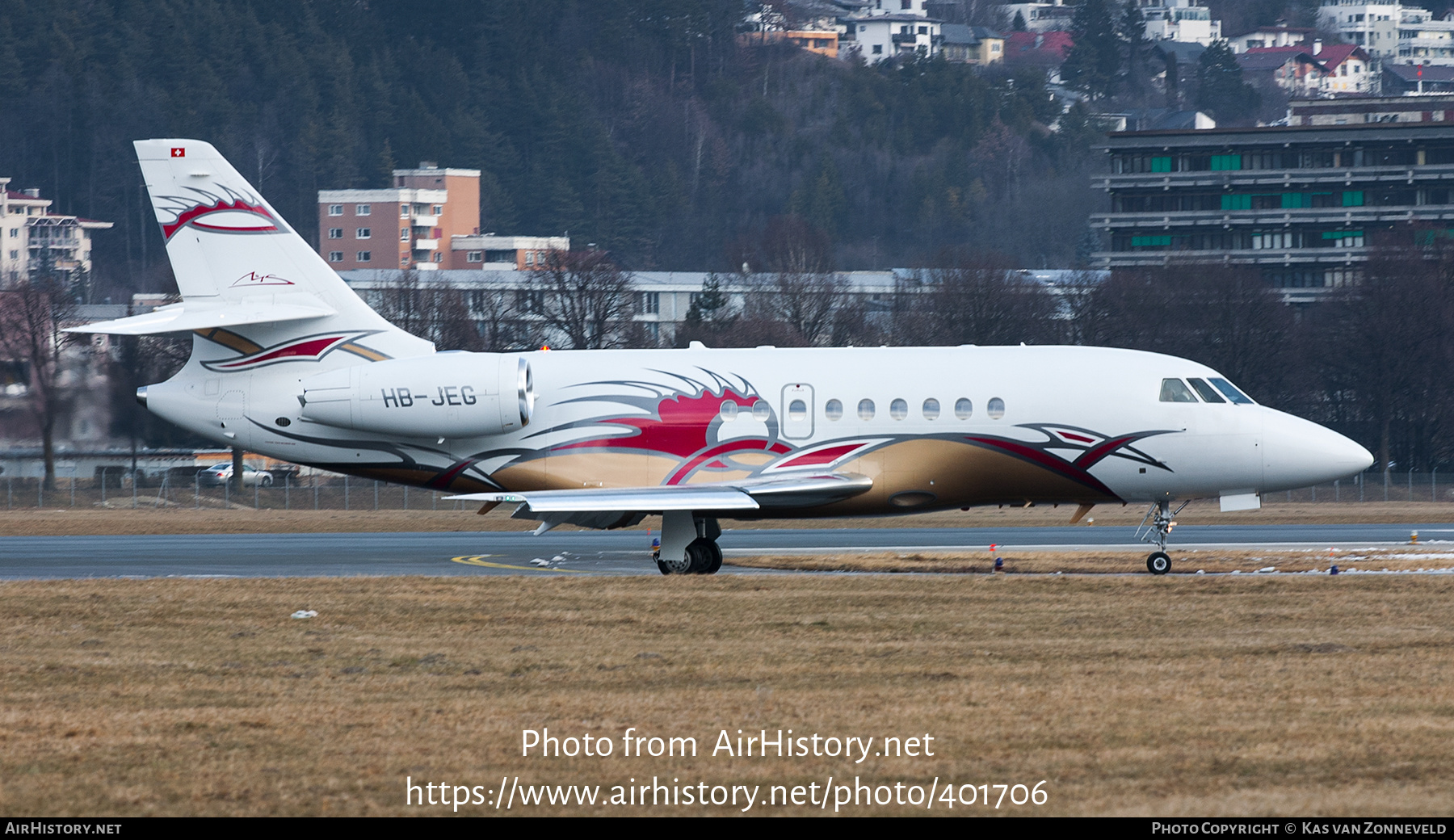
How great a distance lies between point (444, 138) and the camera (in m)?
189

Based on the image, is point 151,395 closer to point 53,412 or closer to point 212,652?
point 212,652

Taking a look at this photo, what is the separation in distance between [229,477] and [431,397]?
48.9 metres

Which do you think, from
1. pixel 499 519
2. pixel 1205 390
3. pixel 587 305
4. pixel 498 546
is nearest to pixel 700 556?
pixel 1205 390

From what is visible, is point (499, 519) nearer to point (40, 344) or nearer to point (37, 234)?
point (40, 344)

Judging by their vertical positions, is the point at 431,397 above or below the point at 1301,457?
above

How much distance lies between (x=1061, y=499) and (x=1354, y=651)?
906 centimetres

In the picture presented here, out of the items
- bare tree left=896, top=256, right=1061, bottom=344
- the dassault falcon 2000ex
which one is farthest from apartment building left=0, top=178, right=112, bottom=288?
the dassault falcon 2000ex

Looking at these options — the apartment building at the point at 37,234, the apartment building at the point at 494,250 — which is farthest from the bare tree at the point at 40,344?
the apartment building at the point at 494,250

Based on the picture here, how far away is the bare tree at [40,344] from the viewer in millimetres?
56719

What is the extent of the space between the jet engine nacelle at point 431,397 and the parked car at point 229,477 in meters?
44.4

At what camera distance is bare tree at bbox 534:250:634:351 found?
82.9 metres

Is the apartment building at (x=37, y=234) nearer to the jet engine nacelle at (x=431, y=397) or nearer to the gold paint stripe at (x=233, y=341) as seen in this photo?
the gold paint stripe at (x=233, y=341)

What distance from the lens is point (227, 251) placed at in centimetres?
2759

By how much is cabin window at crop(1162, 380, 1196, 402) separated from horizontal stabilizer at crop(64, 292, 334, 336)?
1253 cm
